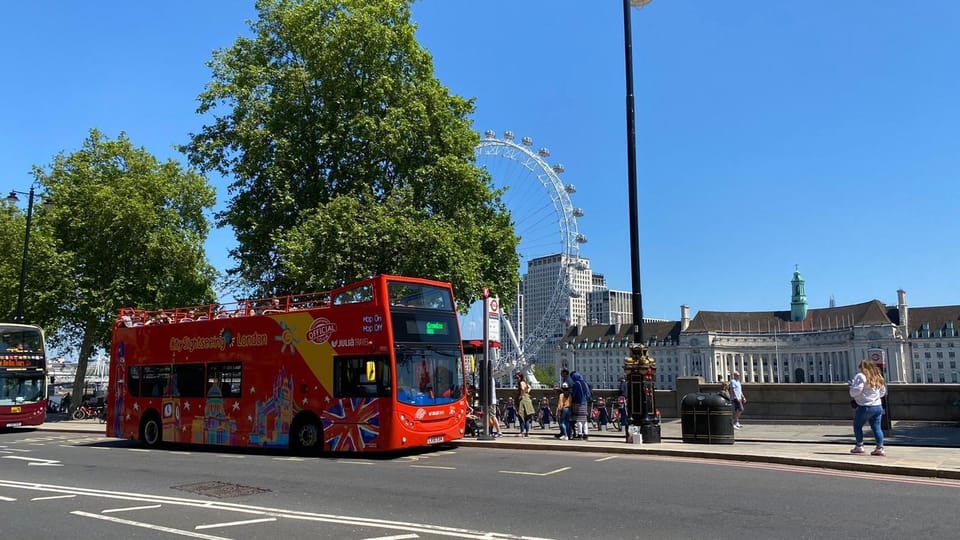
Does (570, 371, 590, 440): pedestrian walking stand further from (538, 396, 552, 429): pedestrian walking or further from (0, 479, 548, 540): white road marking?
(0, 479, 548, 540): white road marking

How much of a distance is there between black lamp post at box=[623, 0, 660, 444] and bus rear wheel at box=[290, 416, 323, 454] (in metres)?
7.24

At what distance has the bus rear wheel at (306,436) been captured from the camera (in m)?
16.7

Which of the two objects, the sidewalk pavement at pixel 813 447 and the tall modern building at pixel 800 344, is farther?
the tall modern building at pixel 800 344

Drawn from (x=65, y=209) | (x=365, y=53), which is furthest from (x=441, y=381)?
(x=65, y=209)

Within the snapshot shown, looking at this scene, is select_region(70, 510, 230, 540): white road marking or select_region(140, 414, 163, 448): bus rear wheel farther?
select_region(140, 414, 163, 448): bus rear wheel

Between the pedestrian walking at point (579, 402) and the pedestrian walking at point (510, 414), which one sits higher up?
the pedestrian walking at point (579, 402)

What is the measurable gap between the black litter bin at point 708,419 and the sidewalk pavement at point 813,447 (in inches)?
8.9

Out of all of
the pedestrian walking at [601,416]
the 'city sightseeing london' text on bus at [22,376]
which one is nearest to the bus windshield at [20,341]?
the 'city sightseeing london' text on bus at [22,376]

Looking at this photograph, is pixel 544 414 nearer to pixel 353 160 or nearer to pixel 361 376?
pixel 361 376

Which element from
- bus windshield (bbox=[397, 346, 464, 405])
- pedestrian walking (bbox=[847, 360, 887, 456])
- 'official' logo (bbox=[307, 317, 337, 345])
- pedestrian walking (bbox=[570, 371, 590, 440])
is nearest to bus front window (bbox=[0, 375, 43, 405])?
'official' logo (bbox=[307, 317, 337, 345])

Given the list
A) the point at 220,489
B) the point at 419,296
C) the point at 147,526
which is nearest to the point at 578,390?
the point at 419,296

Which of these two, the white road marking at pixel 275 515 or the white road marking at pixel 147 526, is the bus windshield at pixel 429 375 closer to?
the white road marking at pixel 275 515

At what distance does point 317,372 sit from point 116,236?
2688 cm

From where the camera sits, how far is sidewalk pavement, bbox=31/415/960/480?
1178 cm
